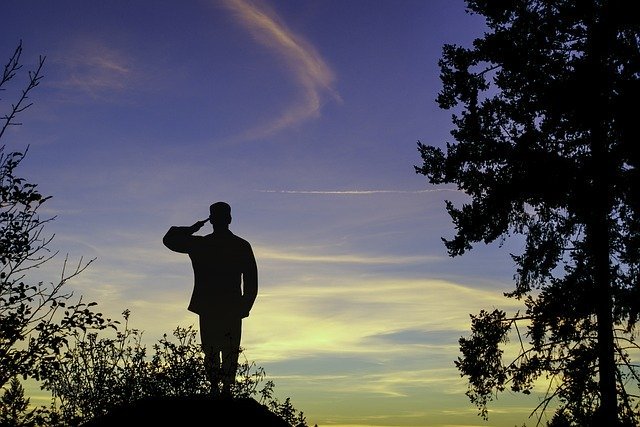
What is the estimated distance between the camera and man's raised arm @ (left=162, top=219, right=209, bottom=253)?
568 inches

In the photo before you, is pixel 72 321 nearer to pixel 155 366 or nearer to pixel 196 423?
pixel 196 423

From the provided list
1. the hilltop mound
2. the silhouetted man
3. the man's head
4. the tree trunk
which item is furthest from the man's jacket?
the tree trunk

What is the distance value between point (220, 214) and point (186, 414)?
6.36 meters

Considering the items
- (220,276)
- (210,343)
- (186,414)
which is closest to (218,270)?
(220,276)

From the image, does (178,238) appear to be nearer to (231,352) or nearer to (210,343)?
(210,343)

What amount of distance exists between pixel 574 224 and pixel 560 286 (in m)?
1.47

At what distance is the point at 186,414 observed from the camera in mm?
8445

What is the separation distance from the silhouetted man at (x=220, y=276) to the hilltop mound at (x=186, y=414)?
536 centimetres

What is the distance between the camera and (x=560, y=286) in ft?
50.0

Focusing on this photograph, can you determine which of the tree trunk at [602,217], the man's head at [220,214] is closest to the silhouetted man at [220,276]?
the man's head at [220,214]

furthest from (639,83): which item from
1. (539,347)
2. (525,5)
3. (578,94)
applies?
(539,347)

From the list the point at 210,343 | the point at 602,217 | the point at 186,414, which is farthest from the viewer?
the point at 602,217

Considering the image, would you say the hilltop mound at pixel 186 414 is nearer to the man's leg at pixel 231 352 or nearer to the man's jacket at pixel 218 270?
the man's leg at pixel 231 352

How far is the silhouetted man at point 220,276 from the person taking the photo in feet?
46.8
